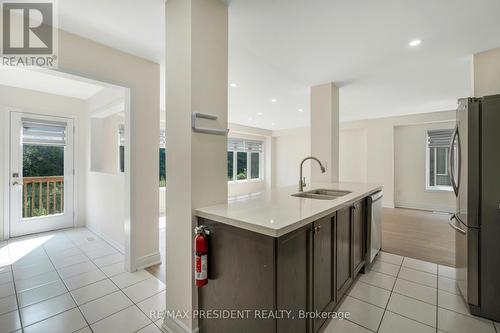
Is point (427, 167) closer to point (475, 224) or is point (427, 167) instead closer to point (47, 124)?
point (475, 224)

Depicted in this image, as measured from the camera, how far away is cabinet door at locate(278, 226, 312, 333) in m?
1.23

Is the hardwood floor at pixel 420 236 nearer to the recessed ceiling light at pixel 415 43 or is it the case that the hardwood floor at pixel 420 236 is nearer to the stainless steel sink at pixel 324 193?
the stainless steel sink at pixel 324 193

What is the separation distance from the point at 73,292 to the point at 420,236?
506 cm

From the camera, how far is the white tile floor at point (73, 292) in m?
1.80

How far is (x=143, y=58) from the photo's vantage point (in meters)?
2.73

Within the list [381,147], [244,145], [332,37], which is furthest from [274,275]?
[244,145]

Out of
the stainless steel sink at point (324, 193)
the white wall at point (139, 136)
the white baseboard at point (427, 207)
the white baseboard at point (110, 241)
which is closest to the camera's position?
the white wall at point (139, 136)

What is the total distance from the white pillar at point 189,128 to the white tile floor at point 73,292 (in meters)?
0.50

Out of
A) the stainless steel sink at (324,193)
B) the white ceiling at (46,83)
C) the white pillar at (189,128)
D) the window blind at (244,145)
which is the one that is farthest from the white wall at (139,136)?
the window blind at (244,145)

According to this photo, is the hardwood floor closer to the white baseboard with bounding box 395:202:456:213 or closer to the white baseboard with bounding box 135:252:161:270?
the white baseboard with bounding box 395:202:456:213

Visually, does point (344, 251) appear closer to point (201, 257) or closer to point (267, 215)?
point (267, 215)

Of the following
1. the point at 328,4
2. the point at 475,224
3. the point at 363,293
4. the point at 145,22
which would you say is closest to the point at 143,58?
the point at 145,22

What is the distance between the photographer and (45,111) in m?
4.01

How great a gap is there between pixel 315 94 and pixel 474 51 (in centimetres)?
190
